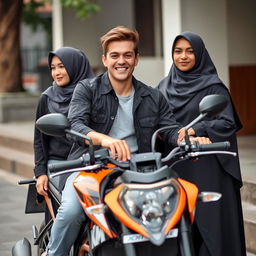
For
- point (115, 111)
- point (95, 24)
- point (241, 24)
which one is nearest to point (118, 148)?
point (115, 111)

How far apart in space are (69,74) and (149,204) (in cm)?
229

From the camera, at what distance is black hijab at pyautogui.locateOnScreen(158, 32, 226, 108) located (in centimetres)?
532

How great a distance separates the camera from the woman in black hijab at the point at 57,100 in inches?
212

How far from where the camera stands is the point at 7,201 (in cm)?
956

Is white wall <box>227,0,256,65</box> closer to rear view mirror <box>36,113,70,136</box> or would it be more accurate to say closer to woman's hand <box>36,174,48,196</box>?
woman's hand <box>36,174,48,196</box>

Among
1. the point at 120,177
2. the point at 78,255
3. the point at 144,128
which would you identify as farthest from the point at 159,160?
the point at 78,255

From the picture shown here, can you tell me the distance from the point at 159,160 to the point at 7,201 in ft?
20.2

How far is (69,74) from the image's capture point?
5.56 m

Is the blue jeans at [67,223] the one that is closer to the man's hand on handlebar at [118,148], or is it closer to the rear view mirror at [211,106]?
the man's hand on handlebar at [118,148]

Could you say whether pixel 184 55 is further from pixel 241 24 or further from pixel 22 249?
pixel 241 24

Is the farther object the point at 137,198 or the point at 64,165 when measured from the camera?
the point at 64,165

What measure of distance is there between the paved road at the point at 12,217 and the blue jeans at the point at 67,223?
8.55 feet

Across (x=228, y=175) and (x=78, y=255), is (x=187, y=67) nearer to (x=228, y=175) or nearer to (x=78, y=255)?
(x=228, y=175)

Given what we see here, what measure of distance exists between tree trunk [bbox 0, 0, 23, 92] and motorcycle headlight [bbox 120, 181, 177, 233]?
1316 centimetres
